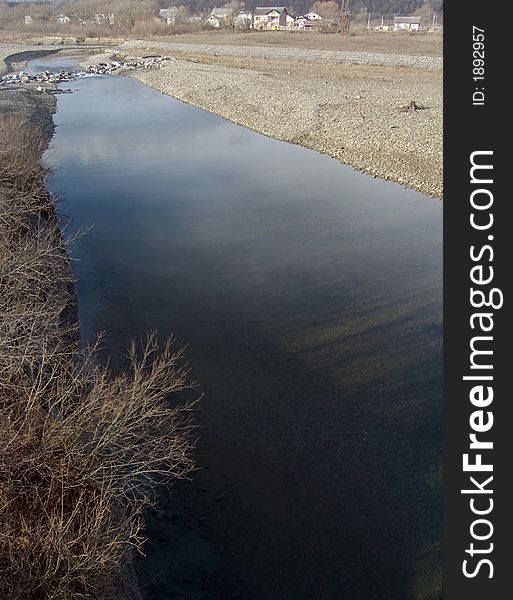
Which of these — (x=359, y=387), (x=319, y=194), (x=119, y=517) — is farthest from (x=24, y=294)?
(x=319, y=194)

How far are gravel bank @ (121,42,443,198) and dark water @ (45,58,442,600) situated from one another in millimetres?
2369

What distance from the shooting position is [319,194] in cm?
2364

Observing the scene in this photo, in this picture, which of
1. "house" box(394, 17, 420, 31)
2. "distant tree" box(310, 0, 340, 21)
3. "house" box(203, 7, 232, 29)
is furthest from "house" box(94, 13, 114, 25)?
"house" box(394, 17, 420, 31)

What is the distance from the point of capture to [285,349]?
13.4m

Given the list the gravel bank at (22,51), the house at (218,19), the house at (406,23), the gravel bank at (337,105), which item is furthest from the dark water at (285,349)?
the house at (218,19)

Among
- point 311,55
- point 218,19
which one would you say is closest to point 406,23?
point 218,19

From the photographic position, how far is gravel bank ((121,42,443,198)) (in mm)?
27078

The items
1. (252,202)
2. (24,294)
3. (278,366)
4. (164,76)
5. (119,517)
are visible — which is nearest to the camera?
(119,517)

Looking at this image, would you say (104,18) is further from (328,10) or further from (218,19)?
(328,10)

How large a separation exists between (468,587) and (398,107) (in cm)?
3509

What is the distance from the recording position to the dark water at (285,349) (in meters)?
8.64

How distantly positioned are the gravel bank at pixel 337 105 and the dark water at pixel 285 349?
2369mm

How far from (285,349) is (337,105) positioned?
92.4 ft

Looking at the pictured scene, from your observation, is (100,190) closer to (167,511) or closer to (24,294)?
(24,294)
